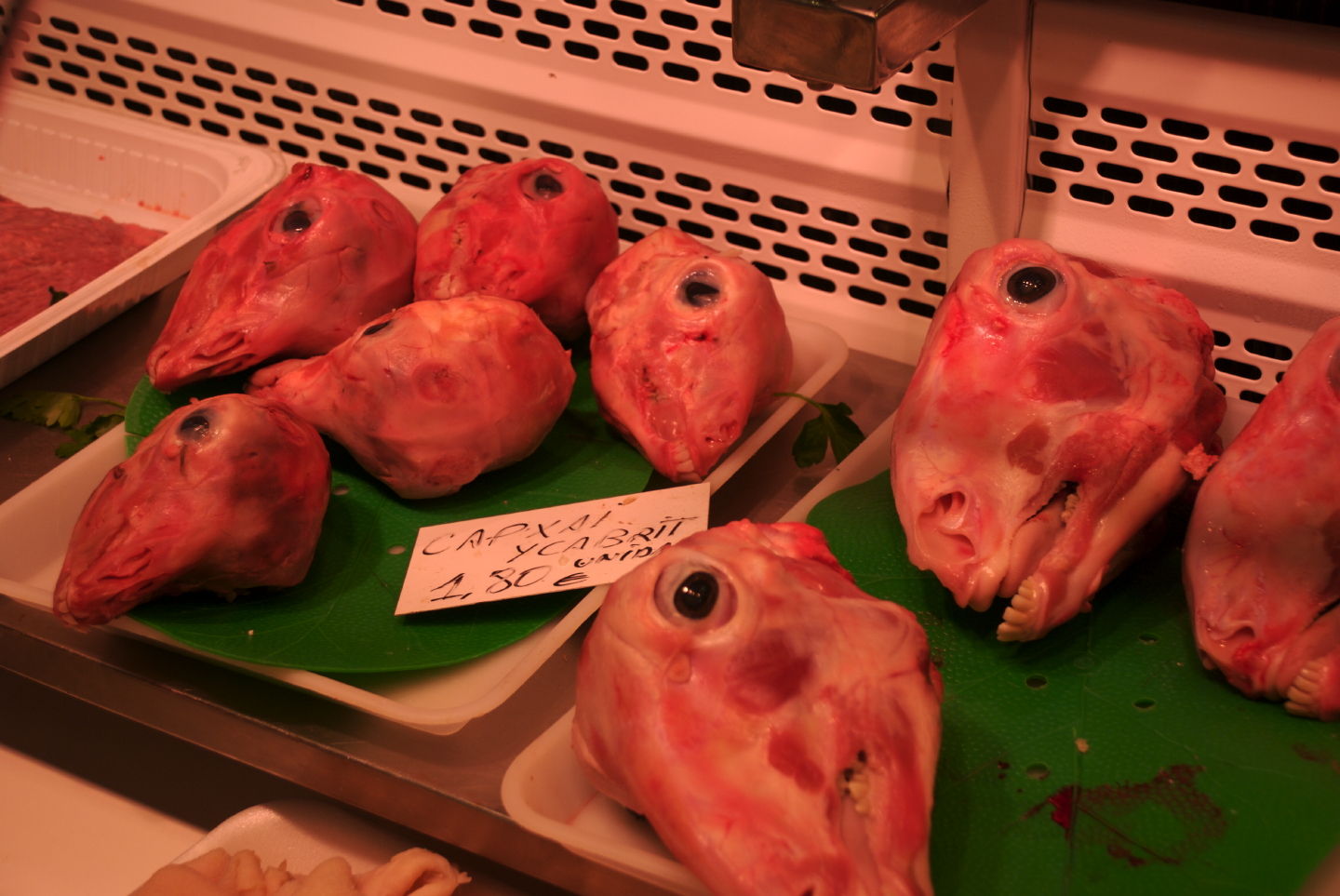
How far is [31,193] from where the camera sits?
1.95 metres

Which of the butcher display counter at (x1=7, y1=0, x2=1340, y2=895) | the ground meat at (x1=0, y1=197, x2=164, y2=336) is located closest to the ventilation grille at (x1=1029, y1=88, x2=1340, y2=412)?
the butcher display counter at (x1=7, y1=0, x2=1340, y2=895)

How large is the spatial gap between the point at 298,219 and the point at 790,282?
0.58m

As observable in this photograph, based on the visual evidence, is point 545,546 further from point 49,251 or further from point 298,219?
point 49,251

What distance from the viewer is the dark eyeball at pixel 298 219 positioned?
147cm

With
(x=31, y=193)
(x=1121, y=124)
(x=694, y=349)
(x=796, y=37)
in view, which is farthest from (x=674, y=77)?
(x=31, y=193)

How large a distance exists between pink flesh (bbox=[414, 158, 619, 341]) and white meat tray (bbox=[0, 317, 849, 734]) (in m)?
0.26

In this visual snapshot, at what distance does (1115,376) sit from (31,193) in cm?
159

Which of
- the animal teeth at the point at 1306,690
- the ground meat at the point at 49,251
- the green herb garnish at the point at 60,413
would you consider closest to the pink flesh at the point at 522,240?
the green herb garnish at the point at 60,413

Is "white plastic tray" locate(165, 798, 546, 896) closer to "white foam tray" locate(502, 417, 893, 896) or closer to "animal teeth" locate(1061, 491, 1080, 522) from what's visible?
"white foam tray" locate(502, 417, 893, 896)

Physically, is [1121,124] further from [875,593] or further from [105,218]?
[105,218]


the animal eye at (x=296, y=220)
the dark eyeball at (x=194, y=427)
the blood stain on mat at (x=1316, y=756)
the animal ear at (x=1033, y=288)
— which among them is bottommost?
the blood stain on mat at (x=1316, y=756)

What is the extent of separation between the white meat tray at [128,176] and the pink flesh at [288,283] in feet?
0.73

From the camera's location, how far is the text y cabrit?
1241 mm

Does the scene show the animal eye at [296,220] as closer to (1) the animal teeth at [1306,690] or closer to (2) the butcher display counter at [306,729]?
(2) the butcher display counter at [306,729]
